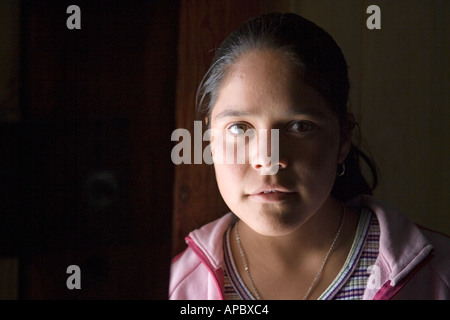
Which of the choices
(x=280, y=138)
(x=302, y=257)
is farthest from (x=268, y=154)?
(x=302, y=257)

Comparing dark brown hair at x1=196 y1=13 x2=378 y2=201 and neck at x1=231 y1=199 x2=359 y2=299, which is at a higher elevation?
dark brown hair at x1=196 y1=13 x2=378 y2=201

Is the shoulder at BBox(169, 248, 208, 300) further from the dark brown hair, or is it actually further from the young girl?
the dark brown hair

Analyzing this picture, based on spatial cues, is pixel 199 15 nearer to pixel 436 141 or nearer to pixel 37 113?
pixel 37 113

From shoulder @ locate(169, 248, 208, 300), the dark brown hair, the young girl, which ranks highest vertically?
the dark brown hair

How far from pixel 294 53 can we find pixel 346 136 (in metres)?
0.11

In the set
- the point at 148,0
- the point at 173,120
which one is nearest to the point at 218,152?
the point at 173,120

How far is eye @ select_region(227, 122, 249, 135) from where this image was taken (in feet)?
1.40

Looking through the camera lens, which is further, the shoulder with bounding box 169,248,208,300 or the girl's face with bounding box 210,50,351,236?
the shoulder with bounding box 169,248,208,300

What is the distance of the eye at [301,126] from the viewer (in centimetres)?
42

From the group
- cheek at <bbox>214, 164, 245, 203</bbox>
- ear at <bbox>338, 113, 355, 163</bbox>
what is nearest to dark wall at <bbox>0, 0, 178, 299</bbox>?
cheek at <bbox>214, 164, 245, 203</bbox>

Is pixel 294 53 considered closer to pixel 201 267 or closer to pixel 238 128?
pixel 238 128

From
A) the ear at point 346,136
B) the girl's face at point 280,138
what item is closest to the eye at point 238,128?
the girl's face at point 280,138

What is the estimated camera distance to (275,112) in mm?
411

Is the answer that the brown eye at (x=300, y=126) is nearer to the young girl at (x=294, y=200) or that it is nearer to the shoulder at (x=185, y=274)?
the young girl at (x=294, y=200)
